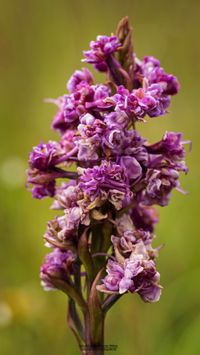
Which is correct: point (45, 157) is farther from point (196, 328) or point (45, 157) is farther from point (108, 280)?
point (196, 328)

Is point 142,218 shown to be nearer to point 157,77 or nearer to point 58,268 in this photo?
point 58,268

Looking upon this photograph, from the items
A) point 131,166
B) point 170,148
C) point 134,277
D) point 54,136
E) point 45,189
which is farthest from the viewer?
point 54,136

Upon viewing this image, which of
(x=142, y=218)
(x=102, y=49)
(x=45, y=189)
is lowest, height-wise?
(x=142, y=218)

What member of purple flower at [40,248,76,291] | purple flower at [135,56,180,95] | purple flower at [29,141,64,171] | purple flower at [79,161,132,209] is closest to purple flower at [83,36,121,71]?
purple flower at [135,56,180,95]

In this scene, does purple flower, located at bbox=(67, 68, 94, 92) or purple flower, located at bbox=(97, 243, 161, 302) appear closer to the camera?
purple flower, located at bbox=(97, 243, 161, 302)

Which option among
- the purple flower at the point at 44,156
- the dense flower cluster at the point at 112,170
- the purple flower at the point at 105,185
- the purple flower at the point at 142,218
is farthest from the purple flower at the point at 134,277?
the purple flower at the point at 44,156

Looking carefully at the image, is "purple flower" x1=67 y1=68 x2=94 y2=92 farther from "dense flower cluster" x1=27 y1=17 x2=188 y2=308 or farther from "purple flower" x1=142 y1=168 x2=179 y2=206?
"purple flower" x1=142 y1=168 x2=179 y2=206

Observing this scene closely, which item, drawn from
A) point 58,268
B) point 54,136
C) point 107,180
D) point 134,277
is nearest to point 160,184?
point 107,180

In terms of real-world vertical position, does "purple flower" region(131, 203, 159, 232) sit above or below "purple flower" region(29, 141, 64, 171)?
below
